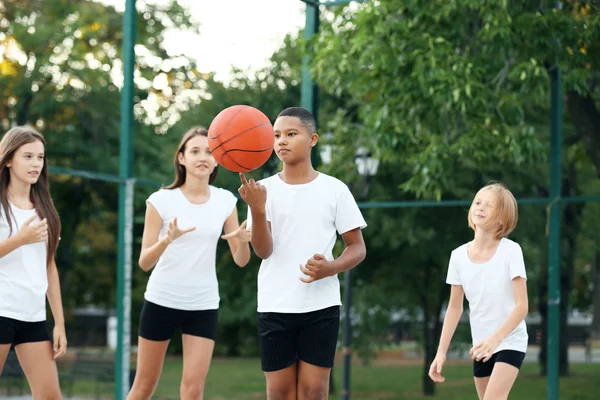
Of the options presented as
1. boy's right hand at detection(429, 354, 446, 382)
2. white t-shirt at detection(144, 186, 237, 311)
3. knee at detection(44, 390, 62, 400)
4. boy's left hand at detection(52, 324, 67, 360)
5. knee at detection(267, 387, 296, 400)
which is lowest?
knee at detection(44, 390, 62, 400)

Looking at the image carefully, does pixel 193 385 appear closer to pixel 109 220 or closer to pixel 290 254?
pixel 290 254

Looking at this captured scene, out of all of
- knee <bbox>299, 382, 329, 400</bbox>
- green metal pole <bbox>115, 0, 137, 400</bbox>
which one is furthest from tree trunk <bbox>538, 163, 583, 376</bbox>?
knee <bbox>299, 382, 329, 400</bbox>

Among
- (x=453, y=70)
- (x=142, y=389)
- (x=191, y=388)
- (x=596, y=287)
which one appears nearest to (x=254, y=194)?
(x=191, y=388)

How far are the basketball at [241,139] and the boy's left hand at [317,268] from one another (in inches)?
24.7

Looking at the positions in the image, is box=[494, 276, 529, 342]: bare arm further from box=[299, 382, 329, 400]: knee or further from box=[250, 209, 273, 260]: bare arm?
box=[250, 209, 273, 260]: bare arm

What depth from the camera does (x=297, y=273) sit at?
4.18m

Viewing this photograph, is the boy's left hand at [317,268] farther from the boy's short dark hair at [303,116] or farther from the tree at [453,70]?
the tree at [453,70]

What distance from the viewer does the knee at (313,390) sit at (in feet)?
13.7

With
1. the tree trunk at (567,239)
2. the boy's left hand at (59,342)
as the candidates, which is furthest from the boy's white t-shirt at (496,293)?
the tree trunk at (567,239)

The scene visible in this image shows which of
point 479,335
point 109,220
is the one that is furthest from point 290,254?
point 109,220

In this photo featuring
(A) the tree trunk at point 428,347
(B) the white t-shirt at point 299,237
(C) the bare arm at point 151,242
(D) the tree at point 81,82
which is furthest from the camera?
(D) the tree at point 81,82

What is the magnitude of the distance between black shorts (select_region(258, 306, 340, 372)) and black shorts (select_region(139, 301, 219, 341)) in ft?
3.68

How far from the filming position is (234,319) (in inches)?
704

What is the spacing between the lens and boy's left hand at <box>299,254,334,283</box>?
13.1ft
